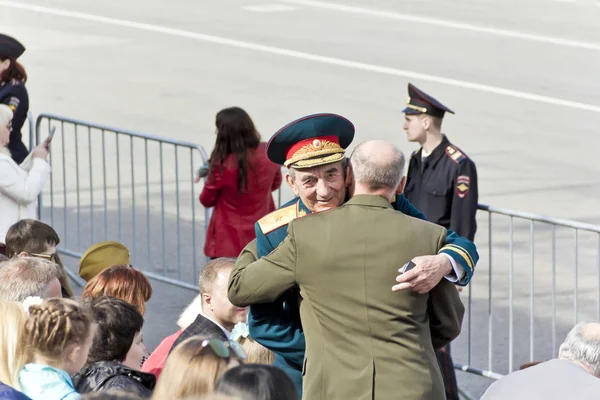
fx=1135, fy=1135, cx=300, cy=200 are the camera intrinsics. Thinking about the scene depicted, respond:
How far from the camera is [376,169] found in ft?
14.4

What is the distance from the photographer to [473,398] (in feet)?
24.0

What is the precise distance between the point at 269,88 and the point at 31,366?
41.4ft

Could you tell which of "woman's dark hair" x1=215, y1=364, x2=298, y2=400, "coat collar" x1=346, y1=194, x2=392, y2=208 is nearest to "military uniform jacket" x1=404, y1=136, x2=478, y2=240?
"coat collar" x1=346, y1=194, x2=392, y2=208

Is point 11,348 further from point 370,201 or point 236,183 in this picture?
point 236,183

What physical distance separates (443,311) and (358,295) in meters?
0.38

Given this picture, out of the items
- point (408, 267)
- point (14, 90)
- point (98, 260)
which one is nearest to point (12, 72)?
point (14, 90)

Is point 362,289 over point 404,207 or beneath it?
beneath

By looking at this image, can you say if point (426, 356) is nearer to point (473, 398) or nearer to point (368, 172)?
point (368, 172)

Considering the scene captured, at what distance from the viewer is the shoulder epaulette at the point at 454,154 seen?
7.41 m

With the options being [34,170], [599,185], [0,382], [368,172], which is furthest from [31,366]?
[599,185]

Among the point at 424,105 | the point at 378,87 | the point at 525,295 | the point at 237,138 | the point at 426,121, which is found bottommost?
the point at 525,295

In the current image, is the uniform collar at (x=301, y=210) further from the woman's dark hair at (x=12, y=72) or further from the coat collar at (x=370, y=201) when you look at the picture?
the woman's dark hair at (x=12, y=72)

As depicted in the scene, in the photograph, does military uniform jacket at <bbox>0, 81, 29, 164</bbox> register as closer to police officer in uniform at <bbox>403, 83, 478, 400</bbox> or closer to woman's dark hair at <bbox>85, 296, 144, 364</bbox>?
police officer in uniform at <bbox>403, 83, 478, 400</bbox>

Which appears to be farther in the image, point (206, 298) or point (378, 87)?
point (378, 87)
